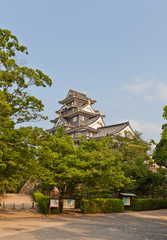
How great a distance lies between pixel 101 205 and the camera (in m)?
22.0

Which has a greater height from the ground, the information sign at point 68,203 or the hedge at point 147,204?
the information sign at point 68,203

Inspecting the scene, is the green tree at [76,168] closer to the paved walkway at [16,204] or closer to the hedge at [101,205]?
the hedge at [101,205]

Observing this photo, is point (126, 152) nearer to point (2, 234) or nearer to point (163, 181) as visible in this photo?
point (163, 181)

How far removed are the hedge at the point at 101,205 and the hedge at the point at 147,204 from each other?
299cm

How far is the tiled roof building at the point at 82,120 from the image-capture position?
146 feet

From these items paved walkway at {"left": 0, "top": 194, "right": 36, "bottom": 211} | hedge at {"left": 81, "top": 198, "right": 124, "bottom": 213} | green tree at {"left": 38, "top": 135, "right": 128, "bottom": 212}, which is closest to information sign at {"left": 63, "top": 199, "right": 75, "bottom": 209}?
green tree at {"left": 38, "top": 135, "right": 128, "bottom": 212}

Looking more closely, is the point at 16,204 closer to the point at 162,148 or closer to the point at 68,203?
the point at 68,203

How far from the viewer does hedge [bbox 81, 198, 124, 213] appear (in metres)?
20.9

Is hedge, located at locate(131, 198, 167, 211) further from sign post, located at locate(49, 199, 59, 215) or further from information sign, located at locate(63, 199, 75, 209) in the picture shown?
sign post, located at locate(49, 199, 59, 215)

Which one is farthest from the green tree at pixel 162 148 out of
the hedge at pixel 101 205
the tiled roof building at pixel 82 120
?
the tiled roof building at pixel 82 120

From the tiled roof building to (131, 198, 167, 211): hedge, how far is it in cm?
1555

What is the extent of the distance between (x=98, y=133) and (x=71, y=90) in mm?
13020

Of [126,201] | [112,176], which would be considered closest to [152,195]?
[126,201]

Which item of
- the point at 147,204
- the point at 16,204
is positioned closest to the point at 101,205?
the point at 147,204
